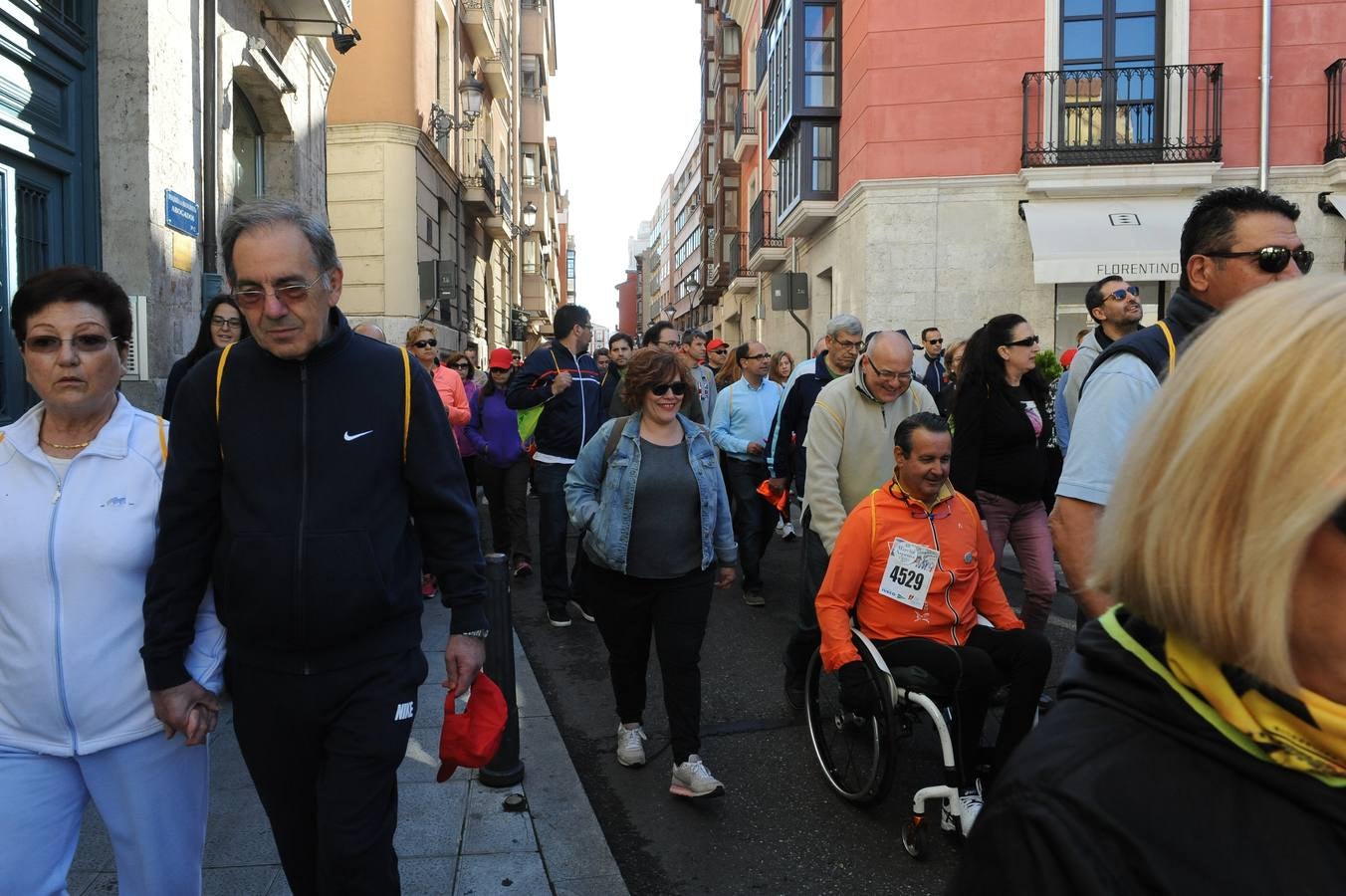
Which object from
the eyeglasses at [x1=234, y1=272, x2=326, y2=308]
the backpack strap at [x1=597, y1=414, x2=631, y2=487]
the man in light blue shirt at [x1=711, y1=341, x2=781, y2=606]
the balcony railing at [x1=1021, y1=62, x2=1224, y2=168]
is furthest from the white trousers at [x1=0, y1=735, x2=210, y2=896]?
the balcony railing at [x1=1021, y1=62, x2=1224, y2=168]

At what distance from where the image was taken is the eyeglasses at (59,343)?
96.6 inches

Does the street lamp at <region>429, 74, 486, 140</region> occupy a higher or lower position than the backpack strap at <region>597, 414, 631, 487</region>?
higher

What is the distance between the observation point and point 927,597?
160 inches

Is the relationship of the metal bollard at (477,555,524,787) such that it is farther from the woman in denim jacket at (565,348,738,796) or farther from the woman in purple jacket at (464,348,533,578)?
the woman in purple jacket at (464,348,533,578)

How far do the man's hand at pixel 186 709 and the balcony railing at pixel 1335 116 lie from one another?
19.4 metres

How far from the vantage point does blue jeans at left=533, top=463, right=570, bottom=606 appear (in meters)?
7.14

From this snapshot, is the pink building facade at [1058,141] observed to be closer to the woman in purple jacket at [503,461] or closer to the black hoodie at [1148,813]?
the woman in purple jacket at [503,461]

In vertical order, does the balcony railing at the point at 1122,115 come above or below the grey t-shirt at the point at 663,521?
above

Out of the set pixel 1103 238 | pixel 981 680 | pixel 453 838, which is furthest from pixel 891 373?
pixel 1103 238

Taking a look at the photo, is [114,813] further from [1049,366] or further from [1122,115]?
[1122,115]

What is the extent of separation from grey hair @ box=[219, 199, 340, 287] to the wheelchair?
2.55m

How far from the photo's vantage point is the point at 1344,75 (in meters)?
16.3

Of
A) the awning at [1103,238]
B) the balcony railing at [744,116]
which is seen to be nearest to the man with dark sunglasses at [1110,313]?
the awning at [1103,238]

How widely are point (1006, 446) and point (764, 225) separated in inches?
954
